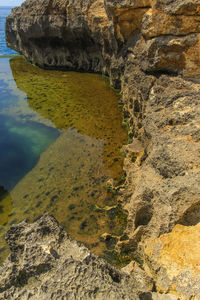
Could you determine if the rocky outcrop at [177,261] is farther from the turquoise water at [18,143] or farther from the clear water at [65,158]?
the turquoise water at [18,143]

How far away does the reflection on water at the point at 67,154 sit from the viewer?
668cm

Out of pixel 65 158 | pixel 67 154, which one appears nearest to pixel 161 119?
pixel 65 158

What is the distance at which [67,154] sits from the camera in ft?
30.7

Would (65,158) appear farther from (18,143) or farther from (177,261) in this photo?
(177,261)

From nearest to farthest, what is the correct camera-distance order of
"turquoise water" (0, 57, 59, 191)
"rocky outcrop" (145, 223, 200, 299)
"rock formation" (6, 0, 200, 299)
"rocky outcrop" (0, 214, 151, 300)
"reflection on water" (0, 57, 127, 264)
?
1. "rocky outcrop" (0, 214, 151, 300)
2. "rocky outcrop" (145, 223, 200, 299)
3. "rock formation" (6, 0, 200, 299)
4. "reflection on water" (0, 57, 127, 264)
5. "turquoise water" (0, 57, 59, 191)

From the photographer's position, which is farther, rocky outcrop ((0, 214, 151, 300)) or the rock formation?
the rock formation

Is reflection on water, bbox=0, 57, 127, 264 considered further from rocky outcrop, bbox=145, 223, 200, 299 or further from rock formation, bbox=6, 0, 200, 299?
rocky outcrop, bbox=145, 223, 200, 299

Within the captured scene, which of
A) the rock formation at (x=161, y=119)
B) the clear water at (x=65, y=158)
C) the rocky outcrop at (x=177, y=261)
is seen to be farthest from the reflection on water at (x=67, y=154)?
the rocky outcrop at (x=177, y=261)

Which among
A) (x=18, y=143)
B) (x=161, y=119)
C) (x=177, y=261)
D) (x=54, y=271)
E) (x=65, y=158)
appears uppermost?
(x=161, y=119)

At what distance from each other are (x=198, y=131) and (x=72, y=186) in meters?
4.55

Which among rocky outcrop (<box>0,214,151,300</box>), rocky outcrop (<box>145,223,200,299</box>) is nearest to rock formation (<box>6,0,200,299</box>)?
rocky outcrop (<box>145,223,200,299</box>)

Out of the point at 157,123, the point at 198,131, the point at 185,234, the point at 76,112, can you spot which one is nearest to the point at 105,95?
the point at 76,112

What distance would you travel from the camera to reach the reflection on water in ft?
21.9

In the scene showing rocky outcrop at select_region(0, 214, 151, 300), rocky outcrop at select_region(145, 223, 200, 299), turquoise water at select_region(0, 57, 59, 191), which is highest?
rocky outcrop at select_region(0, 214, 151, 300)
